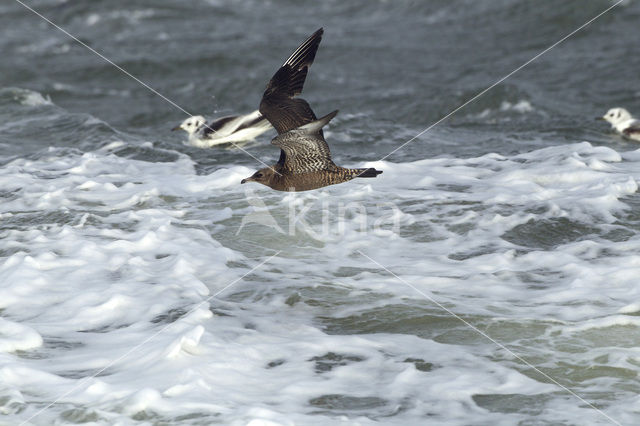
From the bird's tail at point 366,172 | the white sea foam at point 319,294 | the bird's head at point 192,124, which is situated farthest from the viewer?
the bird's head at point 192,124

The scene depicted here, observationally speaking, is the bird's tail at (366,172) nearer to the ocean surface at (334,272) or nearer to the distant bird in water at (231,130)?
the ocean surface at (334,272)

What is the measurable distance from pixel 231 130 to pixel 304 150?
3884 mm

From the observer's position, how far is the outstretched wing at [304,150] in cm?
666

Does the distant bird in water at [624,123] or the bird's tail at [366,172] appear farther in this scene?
the distant bird in water at [624,123]

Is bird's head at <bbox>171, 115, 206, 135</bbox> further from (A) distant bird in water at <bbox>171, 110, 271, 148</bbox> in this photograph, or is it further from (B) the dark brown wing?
(B) the dark brown wing

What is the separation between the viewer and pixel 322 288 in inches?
248

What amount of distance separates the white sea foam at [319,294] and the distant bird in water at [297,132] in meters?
0.53

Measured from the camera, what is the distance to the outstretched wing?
262 inches

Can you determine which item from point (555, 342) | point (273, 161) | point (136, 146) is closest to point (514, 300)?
point (555, 342)

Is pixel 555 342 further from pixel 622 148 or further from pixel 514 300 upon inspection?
pixel 622 148

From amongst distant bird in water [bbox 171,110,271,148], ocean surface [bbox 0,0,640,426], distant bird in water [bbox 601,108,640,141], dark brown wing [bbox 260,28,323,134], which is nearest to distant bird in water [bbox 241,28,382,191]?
dark brown wing [bbox 260,28,323,134]

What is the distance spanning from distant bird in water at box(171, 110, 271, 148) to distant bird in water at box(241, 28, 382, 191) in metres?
3.36

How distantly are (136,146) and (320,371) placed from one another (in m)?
6.22

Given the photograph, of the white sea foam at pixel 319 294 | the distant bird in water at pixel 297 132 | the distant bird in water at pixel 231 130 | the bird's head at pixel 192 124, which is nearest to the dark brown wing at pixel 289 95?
the distant bird in water at pixel 297 132
